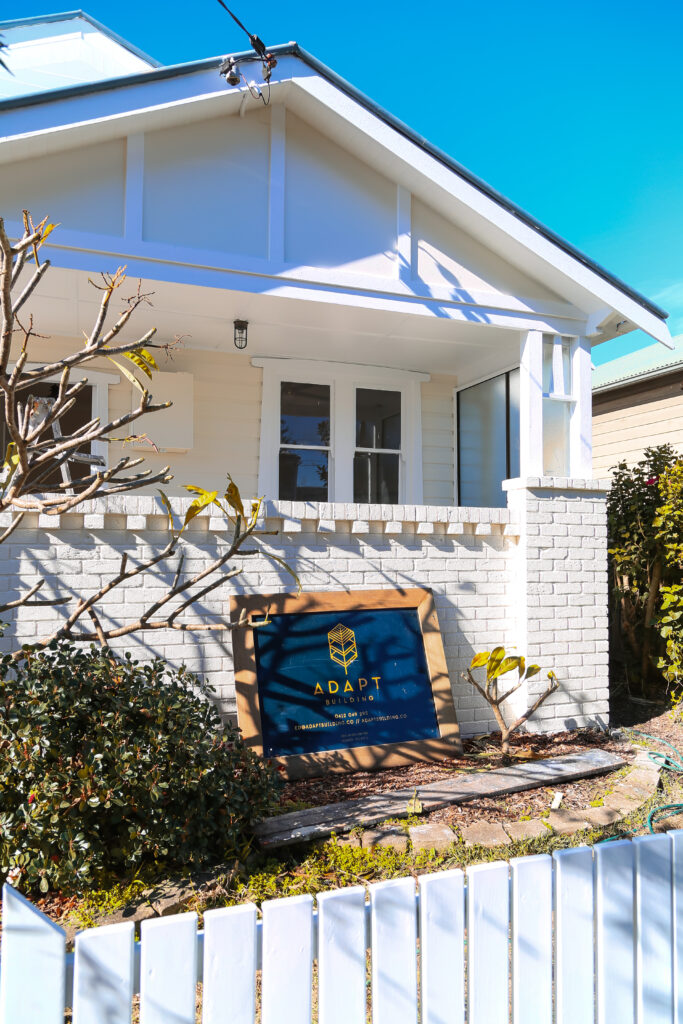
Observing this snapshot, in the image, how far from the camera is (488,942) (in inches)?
69.5

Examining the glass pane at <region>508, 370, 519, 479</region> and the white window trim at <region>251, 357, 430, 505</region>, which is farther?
the white window trim at <region>251, 357, 430, 505</region>

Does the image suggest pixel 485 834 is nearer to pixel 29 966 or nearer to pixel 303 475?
pixel 29 966

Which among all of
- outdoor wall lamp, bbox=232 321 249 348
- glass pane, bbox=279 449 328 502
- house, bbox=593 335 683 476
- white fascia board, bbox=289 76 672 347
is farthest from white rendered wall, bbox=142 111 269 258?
house, bbox=593 335 683 476

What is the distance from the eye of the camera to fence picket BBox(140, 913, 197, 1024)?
150 centimetres

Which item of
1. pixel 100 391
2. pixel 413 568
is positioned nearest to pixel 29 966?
pixel 413 568

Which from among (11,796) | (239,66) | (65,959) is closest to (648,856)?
(65,959)

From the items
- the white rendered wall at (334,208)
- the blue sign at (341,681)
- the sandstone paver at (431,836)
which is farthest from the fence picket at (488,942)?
the white rendered wall at (334,208)

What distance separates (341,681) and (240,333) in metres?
3.20

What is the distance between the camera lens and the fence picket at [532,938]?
5.89ft

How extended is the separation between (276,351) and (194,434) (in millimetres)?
1189

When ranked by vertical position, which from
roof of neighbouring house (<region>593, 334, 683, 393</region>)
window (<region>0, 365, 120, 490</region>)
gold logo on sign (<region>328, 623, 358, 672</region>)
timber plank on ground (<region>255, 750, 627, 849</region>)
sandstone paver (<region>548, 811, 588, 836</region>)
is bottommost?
sandstone paver (<region>548, 811, 588, 836</region>)

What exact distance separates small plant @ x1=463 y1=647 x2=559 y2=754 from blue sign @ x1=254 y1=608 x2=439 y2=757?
447mm

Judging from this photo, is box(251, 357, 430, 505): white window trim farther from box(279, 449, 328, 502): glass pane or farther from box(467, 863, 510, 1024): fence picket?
box(467, 863, 510, 1024): fence picket

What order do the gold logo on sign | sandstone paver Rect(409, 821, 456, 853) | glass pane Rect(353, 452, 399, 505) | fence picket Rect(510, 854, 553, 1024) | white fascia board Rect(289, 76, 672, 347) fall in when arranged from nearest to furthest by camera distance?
fence picket Rect(510, 854, 553, 1024) < sandstone paver Rect(409, 821, 456, 853) < the gold logo on sign < white fascia board Rect(289, 76, 672, 347) < glass pane Rect(353, 452, 399, 505)
